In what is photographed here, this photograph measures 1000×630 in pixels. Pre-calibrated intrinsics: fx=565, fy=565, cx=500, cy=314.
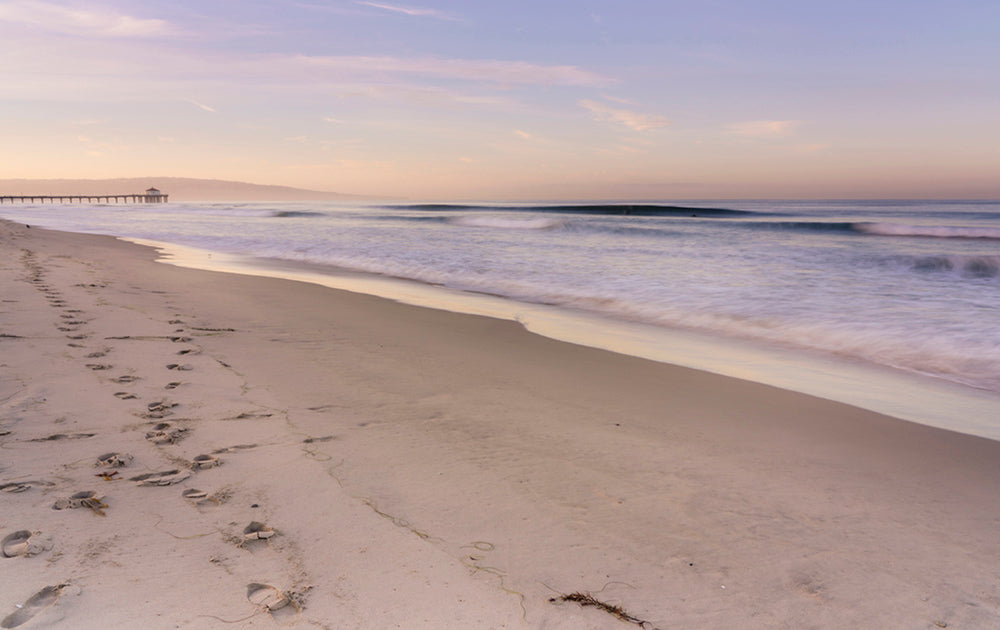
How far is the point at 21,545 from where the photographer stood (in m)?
1.80

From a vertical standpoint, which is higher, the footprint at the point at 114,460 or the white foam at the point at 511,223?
the white foam at the point at 511,223

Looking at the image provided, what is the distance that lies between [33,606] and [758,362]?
5036mm

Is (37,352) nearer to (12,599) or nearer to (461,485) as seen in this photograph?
(12,599)

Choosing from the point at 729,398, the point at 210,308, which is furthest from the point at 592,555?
the point at 210,308

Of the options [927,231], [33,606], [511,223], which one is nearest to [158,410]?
[33,606]

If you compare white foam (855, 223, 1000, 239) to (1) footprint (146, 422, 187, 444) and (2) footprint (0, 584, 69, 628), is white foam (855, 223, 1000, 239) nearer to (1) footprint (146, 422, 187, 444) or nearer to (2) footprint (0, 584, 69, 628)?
(1) footprint (146, 422, 187, 444)

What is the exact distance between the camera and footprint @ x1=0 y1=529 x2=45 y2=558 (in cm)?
176

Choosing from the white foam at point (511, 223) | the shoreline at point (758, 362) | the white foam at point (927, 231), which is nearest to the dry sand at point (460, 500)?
the shoreline at point (758, 362)

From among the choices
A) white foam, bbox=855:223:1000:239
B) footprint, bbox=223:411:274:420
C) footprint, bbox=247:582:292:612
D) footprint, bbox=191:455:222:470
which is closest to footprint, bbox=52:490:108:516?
footprint, bbox=191:455:222:470

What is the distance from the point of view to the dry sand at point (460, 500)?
166cm

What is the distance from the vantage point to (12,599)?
5.11 feet

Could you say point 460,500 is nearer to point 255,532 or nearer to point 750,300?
point 255,532

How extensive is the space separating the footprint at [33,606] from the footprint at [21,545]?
240 millimetres

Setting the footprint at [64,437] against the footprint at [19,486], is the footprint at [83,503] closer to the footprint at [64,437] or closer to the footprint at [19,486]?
the footprint at [19,486]
